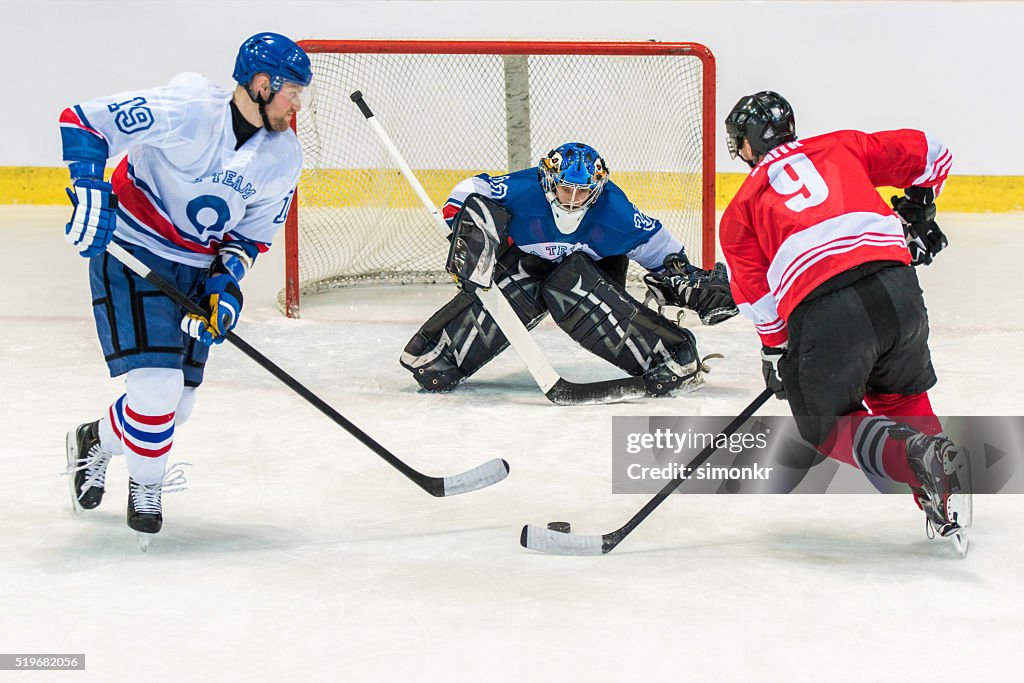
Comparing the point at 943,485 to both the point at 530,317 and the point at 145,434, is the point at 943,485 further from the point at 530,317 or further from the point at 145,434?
the point at 530,317

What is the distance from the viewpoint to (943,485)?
7.20ft

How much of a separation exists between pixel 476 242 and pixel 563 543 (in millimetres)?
1375

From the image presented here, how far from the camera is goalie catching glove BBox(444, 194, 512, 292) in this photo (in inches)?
142

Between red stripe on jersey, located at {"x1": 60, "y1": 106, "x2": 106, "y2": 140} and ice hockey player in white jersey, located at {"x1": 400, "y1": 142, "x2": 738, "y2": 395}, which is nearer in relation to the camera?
red stripe on jersey, located at {"x1": 60, "y1": 106, "x2": 106, "y2": 140}

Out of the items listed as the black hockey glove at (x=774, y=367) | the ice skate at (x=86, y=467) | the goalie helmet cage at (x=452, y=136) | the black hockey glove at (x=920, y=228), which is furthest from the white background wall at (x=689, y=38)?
the ice skate at (x=86, y=467)

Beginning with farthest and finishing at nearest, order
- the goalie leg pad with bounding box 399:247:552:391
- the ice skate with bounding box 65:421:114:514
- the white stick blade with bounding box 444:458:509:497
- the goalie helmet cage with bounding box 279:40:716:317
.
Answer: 1. the goalie helmet cage with bounding box 279:40:716:317
2. the goalie leg pad with bounding box 399:247:552:391
3. the white stick blade with bounding box 444:458:509:497
4. the ice skate with bounding box 65:421:114:514

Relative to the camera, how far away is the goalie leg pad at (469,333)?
377 centimetres

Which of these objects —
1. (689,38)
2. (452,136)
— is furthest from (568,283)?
(689,38)

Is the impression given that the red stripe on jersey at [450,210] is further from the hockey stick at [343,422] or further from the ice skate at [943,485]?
the ice skate at [943,485]

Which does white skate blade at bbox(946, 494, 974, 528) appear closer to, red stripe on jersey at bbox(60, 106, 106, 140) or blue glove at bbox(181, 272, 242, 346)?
blue glove at bbox(181, 272, 242, 346)

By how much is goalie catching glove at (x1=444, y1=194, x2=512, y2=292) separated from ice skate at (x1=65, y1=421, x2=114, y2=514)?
1287 millimetres

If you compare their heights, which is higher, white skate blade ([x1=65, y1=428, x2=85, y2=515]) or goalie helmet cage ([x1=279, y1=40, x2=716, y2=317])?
goalie helmet cage ([x1=279, y1=40, x2=716, y2=317])

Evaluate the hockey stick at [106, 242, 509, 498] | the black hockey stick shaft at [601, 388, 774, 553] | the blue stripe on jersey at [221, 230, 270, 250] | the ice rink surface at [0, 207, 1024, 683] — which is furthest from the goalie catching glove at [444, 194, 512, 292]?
the black hockey stick shaft at [601, 388, 774, 553]

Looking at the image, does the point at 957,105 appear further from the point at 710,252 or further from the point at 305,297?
the point at 305,297
